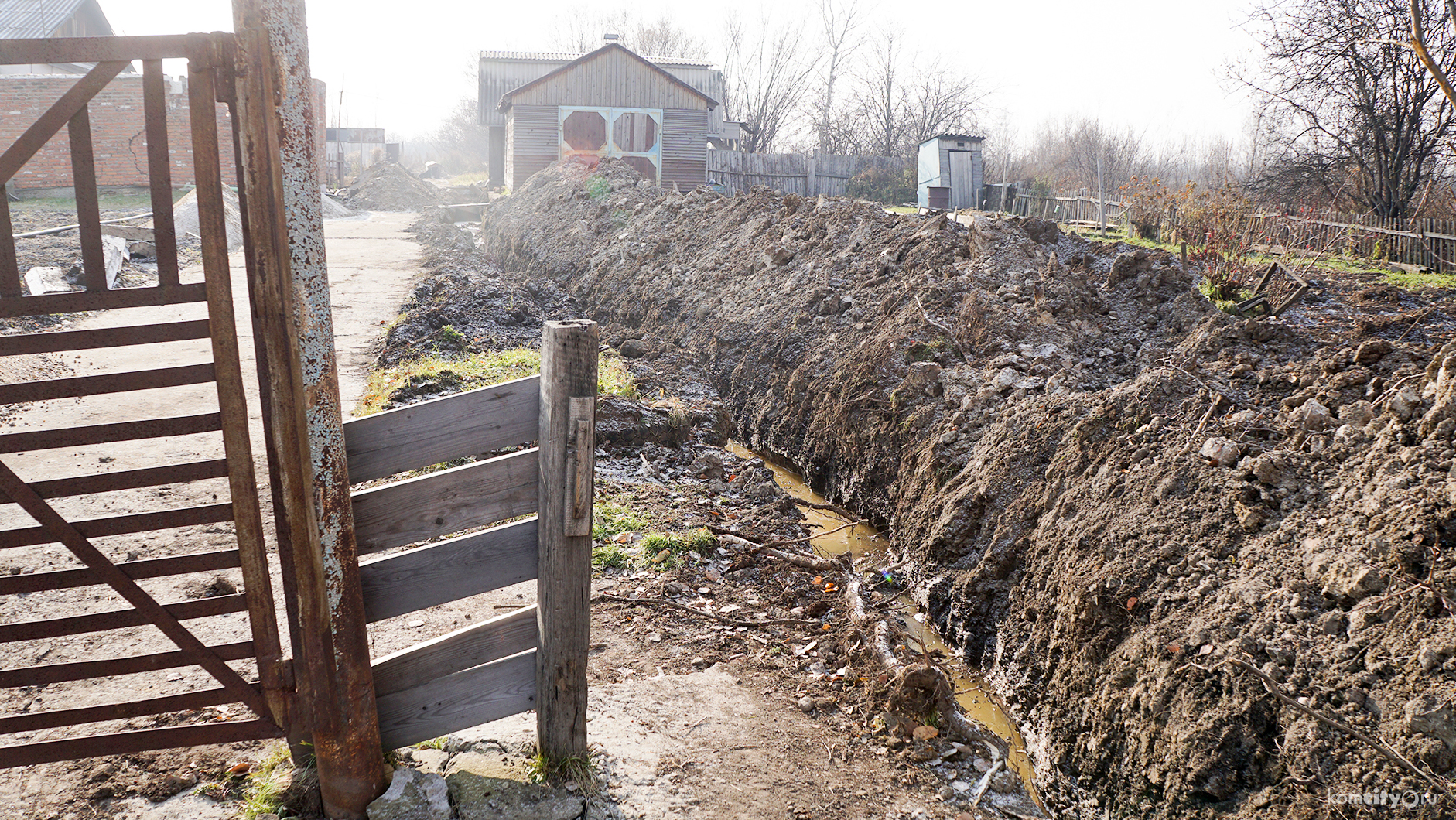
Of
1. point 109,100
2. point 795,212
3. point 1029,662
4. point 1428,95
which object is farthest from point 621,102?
point 1029,662

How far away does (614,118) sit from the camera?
92.2 ft

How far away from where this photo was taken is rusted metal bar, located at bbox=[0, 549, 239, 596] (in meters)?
2.14

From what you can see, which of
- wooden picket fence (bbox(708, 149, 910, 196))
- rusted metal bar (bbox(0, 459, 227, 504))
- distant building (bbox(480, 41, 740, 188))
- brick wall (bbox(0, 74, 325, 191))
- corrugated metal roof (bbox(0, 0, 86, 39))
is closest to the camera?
rusted metal bar (bbox(0, 459, 227, 504))

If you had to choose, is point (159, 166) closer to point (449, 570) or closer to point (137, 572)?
point (137, 572)

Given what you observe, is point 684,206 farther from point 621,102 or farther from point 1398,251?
point 621,102

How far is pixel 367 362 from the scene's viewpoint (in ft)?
28.7

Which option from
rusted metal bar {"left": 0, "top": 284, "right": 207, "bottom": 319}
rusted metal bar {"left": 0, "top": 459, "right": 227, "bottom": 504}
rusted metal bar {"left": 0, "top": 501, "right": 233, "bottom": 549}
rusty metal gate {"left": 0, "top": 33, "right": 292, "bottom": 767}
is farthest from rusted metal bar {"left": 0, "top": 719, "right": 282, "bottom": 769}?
rusted metal bar {"left": 0, "top": 284, "right": 207, "bottom": 319}

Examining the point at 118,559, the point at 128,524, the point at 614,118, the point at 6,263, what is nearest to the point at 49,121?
the point at 6,263

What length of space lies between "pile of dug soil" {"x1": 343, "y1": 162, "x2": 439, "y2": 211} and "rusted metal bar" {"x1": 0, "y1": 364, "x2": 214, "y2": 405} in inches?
1330

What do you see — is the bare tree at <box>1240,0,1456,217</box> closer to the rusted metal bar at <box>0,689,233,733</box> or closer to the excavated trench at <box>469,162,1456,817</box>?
the excavated trench at <box>469,162,1456,817</box>

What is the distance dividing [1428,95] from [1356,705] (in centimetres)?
1659

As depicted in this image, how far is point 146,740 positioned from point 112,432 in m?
0.93

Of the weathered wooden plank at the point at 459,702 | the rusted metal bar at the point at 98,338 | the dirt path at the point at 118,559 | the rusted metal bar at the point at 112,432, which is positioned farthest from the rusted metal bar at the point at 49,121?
the dirt path at the point at 118,559

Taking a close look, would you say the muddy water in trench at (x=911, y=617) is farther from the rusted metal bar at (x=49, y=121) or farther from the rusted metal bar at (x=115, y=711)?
the rusted metal bar at (x=49, y=121)
